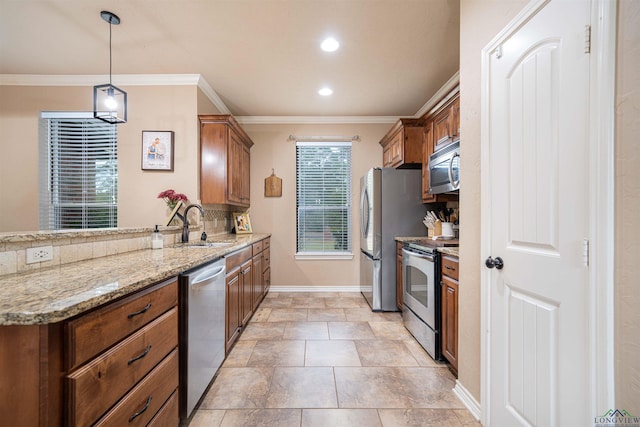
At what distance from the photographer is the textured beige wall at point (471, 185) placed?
1.62 m

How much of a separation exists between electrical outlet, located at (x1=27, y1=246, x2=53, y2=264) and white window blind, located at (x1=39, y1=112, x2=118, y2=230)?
2.08 metres

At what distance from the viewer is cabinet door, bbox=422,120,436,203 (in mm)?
3131

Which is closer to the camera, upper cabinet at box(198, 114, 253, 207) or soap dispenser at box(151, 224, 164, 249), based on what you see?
soap dispenser at box(151, 224, 164, 249)

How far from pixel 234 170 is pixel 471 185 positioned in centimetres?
273

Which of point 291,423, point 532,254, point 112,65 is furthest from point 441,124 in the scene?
point 112,65

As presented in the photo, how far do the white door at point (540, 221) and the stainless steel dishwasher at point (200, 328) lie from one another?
5.40 feet

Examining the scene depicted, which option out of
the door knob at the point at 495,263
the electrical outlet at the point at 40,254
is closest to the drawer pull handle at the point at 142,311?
the electrical outlet at the point at 40,254

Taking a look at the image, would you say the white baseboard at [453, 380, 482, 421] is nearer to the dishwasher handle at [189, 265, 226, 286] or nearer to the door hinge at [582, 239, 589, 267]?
the door hinge at [582, 239, 589, 267]

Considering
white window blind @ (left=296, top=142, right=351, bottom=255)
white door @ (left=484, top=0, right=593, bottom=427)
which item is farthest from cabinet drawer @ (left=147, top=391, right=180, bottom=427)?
white window blind @ (left=296, top=142, right=351, bottom=255)

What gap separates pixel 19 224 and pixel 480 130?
4.69 m

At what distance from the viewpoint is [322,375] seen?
2.05 metres

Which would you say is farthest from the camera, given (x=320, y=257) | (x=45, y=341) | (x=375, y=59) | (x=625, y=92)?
(x=320, y=257)

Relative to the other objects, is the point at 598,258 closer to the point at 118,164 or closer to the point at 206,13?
the point at 206,13

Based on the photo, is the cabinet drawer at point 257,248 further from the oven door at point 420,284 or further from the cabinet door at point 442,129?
the cabinet door at point 442,129
